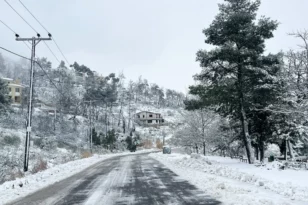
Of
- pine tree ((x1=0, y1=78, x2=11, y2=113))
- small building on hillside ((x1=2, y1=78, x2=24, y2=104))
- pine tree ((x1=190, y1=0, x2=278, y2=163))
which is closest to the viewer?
pine tree ((x1=190, y1=0, x2=278, y2=163))

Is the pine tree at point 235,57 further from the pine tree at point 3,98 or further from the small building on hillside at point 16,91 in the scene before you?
the small building on hillside at point 16,91

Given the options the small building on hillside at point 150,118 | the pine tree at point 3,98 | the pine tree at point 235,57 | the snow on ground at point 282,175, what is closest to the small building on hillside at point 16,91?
the pine tree at point 3,98

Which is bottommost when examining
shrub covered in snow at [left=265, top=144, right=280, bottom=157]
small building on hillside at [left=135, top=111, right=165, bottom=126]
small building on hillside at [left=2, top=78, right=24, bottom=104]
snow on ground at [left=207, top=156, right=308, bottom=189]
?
shrub covered in snow at [left=265, top=144, right=280, bottom=157]

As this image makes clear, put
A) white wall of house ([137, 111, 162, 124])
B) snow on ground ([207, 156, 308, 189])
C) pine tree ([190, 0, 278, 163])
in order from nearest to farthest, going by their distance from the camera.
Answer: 1. snow on ground ([207, 156, 308, 189])
2. pine tree ([190, 0, 278, 163])
3. white wall of house ([137, 111, 162, 124])

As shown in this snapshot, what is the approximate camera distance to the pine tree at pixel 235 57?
70.8 feet

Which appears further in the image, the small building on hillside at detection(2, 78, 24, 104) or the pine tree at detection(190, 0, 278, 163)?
the small building on hillside at detection(2, 78, 24, 104)

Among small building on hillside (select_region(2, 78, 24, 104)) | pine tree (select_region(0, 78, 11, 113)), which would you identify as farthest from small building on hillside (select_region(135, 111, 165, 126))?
pine tree (select_region(0, 78, 11, 113))

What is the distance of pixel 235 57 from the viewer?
21250 millimetres

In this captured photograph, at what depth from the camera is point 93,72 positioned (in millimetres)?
99562

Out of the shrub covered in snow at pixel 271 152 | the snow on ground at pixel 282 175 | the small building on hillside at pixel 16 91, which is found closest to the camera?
the snow on ground at pixel 282 175

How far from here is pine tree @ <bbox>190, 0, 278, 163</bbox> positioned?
2158 centimetres

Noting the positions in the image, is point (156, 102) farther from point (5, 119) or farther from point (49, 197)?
point (49, 197)

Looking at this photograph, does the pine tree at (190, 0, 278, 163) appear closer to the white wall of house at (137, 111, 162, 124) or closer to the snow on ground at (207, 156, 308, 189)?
the snow on ground at (207, 156, 308, 189)

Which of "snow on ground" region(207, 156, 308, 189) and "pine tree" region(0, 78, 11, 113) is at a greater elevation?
"pine tree" region(0, 78, 11, 113)
